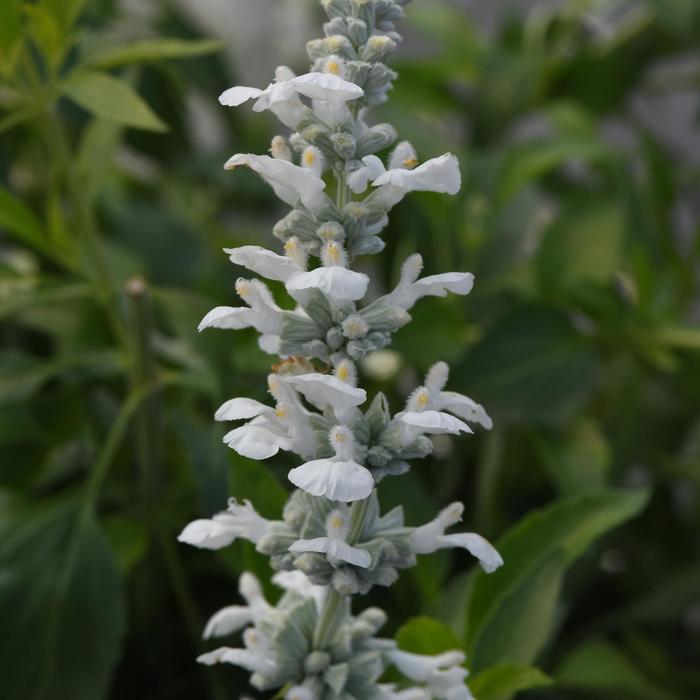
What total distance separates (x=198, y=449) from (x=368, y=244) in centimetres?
20

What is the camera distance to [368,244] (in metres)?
0.27

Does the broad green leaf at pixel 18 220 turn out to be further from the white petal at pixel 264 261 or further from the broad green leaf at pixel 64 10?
the white petal at pixel 264 261

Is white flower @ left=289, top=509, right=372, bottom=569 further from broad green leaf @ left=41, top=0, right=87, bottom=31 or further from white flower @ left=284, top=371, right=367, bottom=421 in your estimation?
broad green leaf @ left=41, top=0, right=87, bottom=31

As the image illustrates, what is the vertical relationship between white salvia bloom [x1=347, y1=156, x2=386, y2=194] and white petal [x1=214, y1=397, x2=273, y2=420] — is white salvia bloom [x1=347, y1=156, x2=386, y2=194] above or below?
above

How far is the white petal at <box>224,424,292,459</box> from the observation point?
261 millimetres

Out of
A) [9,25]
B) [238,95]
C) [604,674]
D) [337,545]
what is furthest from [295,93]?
[604,674]

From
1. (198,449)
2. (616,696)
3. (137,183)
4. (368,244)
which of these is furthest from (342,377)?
(137,183)

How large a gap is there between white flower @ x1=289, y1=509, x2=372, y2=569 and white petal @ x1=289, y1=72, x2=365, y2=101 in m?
0.11

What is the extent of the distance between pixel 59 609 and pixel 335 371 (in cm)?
23

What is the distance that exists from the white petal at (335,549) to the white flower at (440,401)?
1.7 inches

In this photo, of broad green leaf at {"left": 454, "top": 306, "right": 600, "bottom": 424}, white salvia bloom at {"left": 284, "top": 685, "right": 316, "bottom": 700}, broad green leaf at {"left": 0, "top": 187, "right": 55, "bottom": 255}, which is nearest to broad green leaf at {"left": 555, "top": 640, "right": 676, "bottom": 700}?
broad green leaf at {"left": 454, "top": 306, "right": 600, "bottom": 424}

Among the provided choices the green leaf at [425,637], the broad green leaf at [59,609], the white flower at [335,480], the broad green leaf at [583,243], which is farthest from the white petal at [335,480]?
the broad green leaf at [583,243]

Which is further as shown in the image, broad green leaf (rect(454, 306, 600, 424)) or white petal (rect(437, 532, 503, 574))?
broad green leaf (rect(454, 306, 600, 424))

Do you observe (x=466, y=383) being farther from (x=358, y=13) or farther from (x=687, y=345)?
(x=358, y=13)
